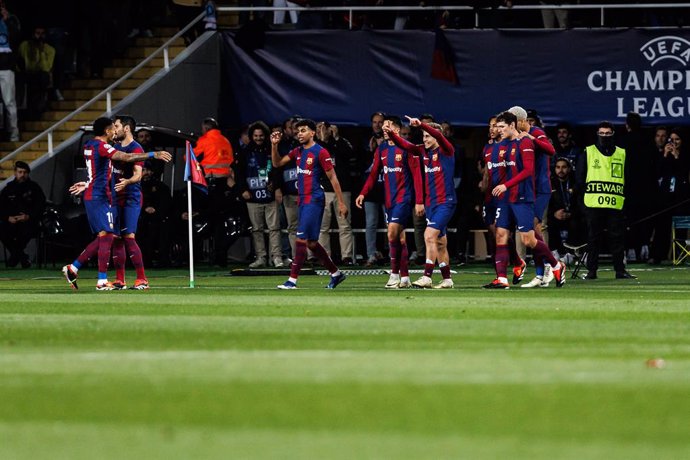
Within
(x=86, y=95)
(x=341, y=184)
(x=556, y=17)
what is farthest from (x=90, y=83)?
(x=556, y=17)

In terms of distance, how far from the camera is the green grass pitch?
6145 mm

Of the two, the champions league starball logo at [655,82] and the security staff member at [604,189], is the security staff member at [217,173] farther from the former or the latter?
the security staff member at [604,189]

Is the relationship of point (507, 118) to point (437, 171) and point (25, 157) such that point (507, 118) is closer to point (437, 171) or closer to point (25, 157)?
point (437, 171)

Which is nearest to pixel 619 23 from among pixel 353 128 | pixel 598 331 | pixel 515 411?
pixel 353 128

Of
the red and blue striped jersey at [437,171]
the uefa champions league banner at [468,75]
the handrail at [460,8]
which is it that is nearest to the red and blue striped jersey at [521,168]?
the red and blue striped jersey at [437,171]

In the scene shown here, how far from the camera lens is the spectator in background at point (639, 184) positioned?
26031 millimetres

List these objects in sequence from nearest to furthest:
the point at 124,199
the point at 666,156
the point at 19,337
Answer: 1. the point at 19,337
2. the point at 124,199
3. the point at 666,156

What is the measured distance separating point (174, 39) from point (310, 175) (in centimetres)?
1171

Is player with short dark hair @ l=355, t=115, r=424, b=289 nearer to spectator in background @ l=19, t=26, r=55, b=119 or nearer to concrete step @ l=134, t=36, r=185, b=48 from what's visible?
spectator in background @ l=19, t=26, r=55, b=119

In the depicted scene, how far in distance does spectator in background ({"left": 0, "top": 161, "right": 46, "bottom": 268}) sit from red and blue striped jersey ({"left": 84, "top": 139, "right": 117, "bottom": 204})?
8.96 m

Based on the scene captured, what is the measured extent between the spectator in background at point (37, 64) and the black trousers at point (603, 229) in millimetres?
12583

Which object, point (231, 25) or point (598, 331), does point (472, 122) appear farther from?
point (598, 331)

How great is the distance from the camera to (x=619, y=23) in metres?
29.3

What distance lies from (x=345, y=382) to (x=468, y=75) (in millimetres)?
20769
